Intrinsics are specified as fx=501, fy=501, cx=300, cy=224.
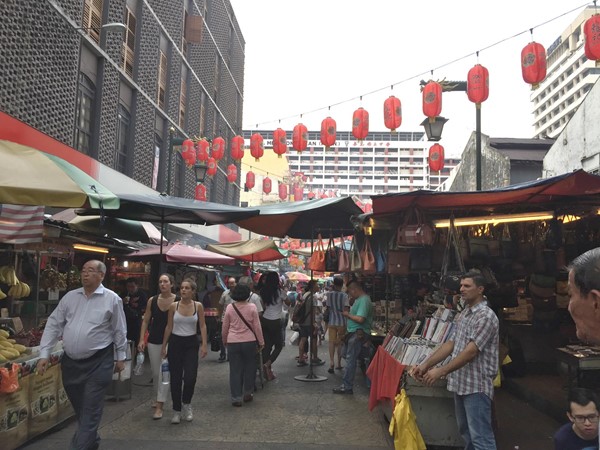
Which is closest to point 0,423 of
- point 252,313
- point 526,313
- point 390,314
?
point 252,313

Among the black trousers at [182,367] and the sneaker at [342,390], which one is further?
the sneaker at [342,390]

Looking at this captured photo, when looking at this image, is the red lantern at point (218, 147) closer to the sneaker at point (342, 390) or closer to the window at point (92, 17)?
the window at point (92, 17)

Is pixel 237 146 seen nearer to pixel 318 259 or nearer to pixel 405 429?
pixel 318 259

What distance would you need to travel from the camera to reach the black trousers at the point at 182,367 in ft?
20.5

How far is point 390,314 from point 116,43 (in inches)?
479

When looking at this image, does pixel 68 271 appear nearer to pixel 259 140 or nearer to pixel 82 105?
pixel 82 105

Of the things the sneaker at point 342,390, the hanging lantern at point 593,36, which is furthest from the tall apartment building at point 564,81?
the sneaker at point 342,390

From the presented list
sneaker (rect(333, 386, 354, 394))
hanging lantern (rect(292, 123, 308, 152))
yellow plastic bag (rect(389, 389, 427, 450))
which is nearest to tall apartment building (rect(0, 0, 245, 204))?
hanging lantern (rect(292, 123, 308, 152))

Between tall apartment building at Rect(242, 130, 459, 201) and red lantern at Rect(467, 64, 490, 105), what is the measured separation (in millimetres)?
103396

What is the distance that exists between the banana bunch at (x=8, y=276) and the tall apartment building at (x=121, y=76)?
4228 mm

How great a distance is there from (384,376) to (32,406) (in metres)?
3.93

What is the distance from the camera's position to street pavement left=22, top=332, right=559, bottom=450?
5484mm

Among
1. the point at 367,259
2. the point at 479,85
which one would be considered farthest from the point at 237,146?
the point at 367,259

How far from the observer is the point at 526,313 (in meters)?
8.81
